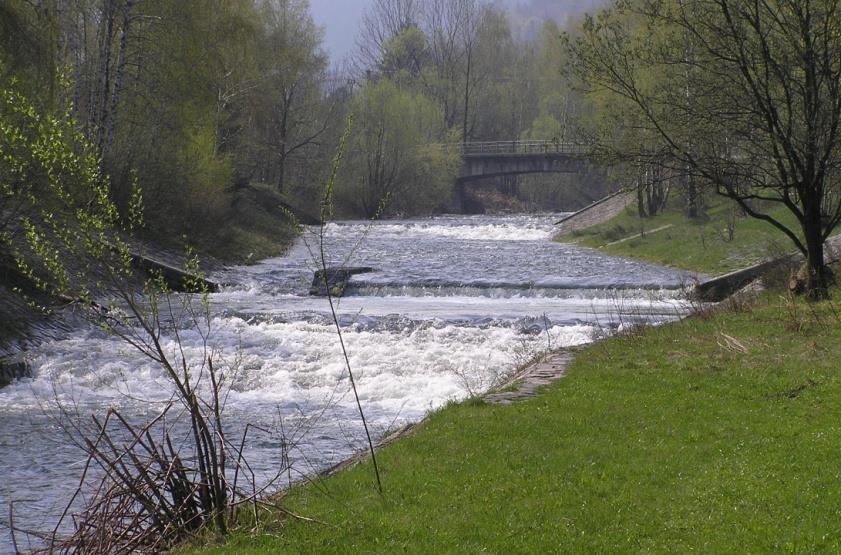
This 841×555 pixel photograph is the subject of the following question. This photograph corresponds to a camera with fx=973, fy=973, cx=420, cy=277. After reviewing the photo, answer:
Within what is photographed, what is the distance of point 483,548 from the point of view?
6852 mm

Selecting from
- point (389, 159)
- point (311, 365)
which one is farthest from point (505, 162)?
point (311, 365)

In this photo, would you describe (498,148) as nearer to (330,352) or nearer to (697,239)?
(697,239)

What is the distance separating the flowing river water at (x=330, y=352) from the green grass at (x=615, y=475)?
1954mm

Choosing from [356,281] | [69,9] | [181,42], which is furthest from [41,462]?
[181,42]

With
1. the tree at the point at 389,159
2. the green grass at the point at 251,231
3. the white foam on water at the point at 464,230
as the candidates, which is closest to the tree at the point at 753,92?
the green grass at the point at 251,231

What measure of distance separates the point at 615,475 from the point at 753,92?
10535 mm

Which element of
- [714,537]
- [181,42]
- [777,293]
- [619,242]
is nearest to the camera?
[714,537]

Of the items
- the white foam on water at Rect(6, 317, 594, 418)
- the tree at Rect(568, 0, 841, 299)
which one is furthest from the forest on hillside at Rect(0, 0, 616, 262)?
the white foam on water at Rect(6, 317, 594, 418)

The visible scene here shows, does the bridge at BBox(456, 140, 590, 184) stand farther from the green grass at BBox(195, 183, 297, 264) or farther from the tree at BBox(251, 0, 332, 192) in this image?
the green grass at BBox(195, 183, 297, 264)

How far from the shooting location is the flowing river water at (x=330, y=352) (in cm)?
1209

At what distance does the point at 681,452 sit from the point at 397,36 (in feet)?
304

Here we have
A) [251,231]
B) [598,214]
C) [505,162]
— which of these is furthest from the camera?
[505,162]

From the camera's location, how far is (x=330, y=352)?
18.9 metres

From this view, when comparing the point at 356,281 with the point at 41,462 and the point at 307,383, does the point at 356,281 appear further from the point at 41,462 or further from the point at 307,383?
the point at 41,462
